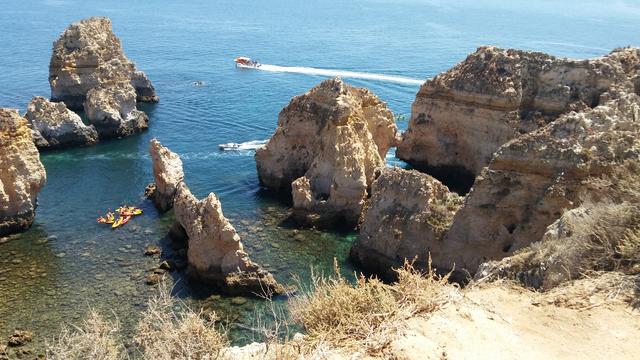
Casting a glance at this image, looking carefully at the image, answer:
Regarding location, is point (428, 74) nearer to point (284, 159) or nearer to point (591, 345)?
point (284, 159)

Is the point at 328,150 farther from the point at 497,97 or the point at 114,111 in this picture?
the point at 114,111

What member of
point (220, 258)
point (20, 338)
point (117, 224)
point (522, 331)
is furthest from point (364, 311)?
point (117, 224)

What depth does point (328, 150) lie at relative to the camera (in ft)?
105

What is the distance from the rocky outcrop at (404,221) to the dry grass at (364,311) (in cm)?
1388

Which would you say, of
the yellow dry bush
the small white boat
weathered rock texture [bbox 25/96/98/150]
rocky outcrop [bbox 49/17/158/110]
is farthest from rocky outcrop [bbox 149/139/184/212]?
the small white boat

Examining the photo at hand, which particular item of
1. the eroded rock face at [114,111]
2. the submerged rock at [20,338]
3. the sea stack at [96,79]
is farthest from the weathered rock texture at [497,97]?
the submerged rock at [20,338]

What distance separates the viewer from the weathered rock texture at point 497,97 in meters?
31.1

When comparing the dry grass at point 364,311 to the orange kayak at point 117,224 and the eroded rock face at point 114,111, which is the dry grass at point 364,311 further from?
the eroded rock face at point 114,111

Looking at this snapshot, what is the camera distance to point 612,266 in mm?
10461

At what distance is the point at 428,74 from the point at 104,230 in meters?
51.1

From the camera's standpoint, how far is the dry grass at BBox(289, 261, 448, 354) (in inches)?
338

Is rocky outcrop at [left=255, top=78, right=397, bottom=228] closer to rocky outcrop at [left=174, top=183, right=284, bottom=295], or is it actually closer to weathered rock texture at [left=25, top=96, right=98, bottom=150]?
→ rocky outcrop at [left=174, top=183, right=284, bottom=295]

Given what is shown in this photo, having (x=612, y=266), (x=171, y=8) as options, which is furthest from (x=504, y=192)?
(x=171, y=8)

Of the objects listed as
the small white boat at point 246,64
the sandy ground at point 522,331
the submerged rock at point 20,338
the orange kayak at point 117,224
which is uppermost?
the sandy ground at point 522,331
